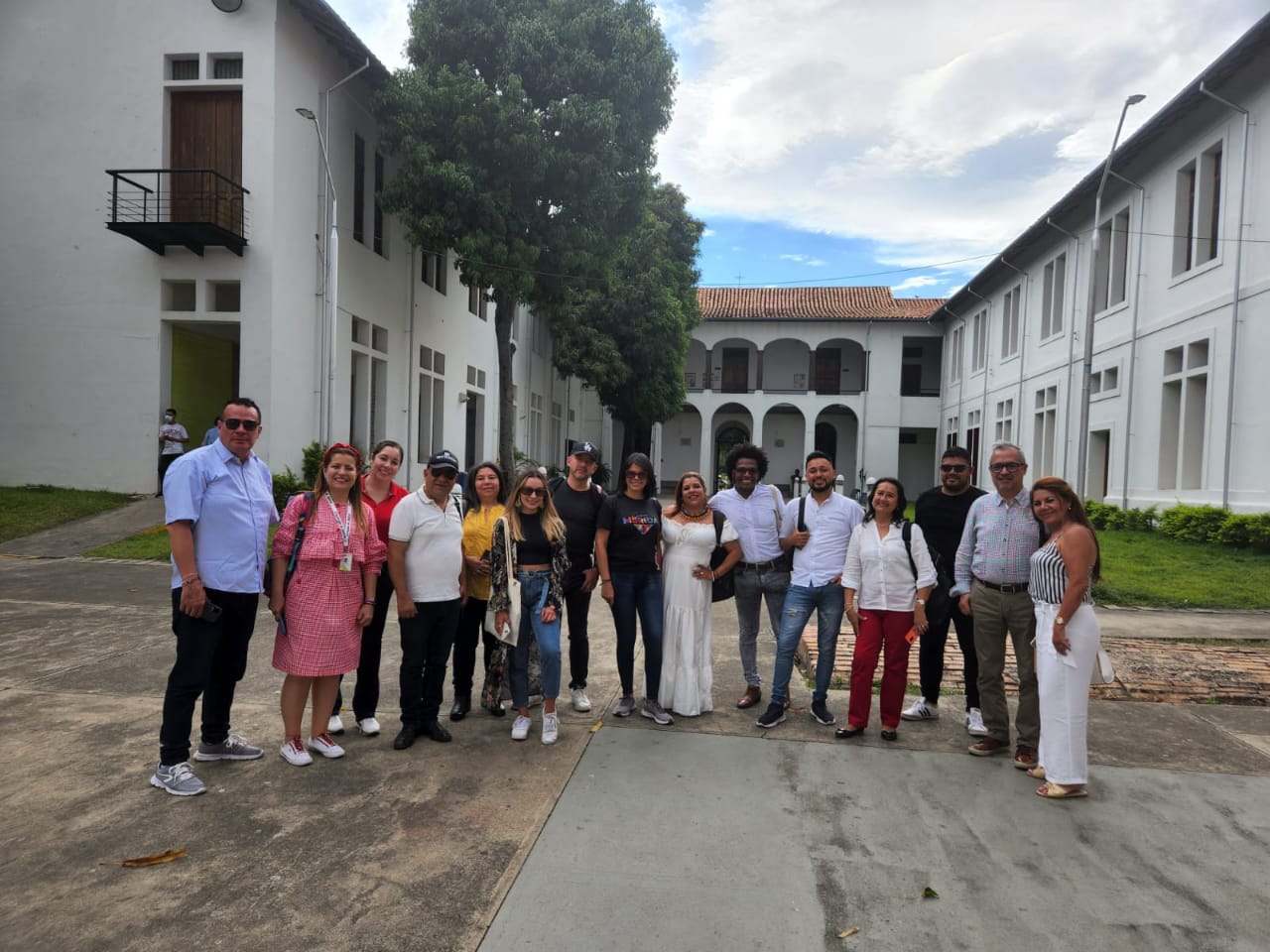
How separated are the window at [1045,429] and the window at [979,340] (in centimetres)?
560

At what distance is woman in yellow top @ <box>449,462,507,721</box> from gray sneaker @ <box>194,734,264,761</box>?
1184 mm

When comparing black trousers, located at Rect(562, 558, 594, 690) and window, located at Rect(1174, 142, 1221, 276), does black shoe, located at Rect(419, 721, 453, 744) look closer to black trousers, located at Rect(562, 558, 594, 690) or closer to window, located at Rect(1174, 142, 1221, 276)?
black trousers, located at Rect(562, 558, 594, 690)

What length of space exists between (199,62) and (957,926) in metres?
17.3

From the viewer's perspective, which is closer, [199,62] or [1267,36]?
[1267,36]

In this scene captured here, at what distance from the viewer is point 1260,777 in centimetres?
433

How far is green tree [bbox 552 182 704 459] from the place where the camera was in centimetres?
2667

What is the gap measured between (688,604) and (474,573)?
1.36 meters

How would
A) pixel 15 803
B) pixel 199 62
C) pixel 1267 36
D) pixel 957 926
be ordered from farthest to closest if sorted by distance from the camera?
pixel 199 62 < pixel 1267 36 < pixel 15 803 < pixel 957 926

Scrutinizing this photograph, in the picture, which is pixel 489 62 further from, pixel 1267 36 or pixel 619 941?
pixel 619 941

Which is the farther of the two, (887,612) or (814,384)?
(814,384)

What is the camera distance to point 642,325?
2708 cm

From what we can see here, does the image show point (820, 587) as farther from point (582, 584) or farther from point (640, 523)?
point (582, 584)

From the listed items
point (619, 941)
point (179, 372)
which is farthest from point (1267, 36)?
point (179, 372)

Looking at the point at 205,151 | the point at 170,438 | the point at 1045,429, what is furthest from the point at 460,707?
the point at 1045,429
